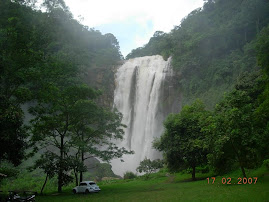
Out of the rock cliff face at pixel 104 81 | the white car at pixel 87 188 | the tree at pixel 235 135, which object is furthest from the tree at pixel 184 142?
the rock cliff face at pixel 104 81

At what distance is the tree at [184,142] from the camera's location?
21.2 metres

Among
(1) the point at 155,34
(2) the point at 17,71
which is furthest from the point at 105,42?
(2) the point at 17,71

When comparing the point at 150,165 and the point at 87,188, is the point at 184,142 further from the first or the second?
the point at 150,165

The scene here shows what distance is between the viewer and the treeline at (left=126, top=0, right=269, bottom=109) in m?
36.5

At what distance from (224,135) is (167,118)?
27.1ft

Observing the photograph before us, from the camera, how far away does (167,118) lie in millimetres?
Answer: 24078

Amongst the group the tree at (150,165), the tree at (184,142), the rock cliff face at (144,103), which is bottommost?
the tree at (150,165)

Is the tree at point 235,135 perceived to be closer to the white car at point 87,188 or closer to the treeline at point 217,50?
the white car at point 87,188

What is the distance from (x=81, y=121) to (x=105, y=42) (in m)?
44.5

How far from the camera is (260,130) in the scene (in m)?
17.1

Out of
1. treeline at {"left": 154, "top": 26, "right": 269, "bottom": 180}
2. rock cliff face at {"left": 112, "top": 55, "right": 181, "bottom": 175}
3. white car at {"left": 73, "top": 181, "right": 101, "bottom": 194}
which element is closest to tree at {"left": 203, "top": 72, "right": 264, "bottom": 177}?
treeline at {"left": 154, "top": 26, "right": 269, "bottom": 180}

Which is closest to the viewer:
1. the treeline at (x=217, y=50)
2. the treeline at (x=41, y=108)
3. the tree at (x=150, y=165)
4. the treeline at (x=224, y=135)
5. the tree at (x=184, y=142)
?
the treeline at (x=41, y=108)

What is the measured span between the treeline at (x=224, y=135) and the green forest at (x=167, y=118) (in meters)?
0.07

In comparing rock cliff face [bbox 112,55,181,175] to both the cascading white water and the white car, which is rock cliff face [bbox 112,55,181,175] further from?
the white car
